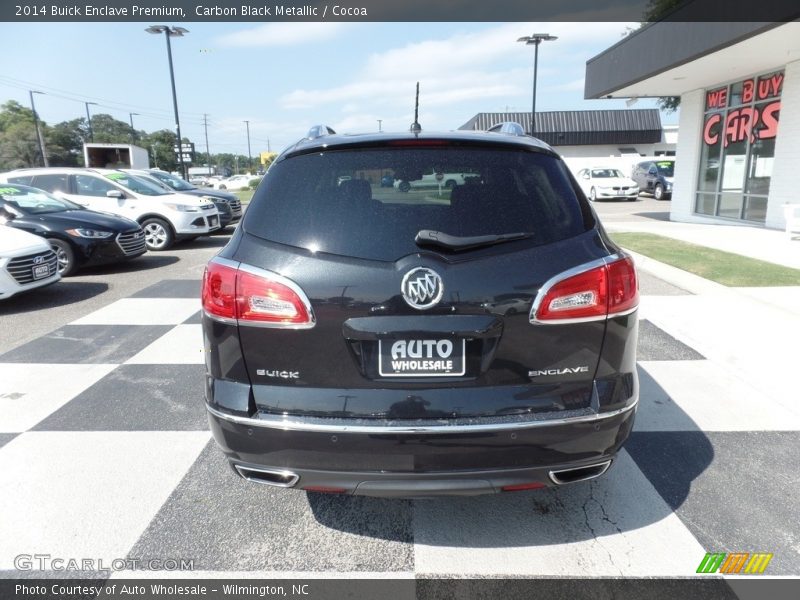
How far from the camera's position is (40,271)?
22.8 ft

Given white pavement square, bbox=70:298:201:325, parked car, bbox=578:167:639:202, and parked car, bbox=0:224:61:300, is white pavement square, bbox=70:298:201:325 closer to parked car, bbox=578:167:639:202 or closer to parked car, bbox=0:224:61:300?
parked car, bbox=0:224:61:300

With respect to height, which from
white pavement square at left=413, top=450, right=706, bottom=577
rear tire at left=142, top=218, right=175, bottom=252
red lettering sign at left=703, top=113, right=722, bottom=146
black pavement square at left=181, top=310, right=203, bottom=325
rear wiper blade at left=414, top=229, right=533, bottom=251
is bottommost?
white pavement square at left=413, top=450, right=706, bottom=577

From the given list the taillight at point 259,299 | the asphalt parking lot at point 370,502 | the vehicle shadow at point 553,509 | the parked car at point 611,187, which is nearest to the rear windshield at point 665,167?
the parked car at point 611,187

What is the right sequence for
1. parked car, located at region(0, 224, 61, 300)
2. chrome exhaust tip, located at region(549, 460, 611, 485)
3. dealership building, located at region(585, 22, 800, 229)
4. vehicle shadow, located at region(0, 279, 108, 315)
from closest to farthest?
chrome exhaust tip, located at region(549, 460, 611, 485)
parked car, located at region(0, 224, 61, 300)
vehicle shadow, located at region(0, 279, 108, 315)
dealership building, located at region(585, 22, 800, 229)

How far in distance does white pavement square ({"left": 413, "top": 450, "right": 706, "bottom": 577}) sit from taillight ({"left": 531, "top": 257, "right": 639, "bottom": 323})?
1079mm

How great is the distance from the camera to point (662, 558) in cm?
241

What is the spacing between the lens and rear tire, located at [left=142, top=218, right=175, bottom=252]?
1167 cm

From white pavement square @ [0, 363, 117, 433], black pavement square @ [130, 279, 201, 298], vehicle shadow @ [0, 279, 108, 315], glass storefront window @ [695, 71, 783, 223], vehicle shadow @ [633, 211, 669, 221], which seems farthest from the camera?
vehicle shadow @ [633, 211, 669, 221]

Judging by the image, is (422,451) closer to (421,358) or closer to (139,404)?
(421,358)

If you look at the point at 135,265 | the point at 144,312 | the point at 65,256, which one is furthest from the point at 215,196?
the point at 144,312

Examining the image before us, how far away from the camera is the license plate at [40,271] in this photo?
6.88m

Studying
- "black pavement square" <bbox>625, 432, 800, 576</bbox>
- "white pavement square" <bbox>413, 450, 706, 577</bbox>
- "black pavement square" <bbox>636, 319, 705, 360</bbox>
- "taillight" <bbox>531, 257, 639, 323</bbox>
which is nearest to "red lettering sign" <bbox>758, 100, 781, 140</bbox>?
"black pavement square" <bbox>636, 319, 705, 360</bbox>

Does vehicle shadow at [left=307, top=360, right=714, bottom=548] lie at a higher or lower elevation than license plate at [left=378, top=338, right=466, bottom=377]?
lower

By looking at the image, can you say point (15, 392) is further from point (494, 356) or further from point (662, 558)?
point (662, 558)
